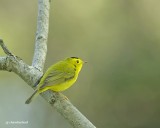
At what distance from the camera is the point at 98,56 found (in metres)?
10.5

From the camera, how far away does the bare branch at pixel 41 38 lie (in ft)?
15.4

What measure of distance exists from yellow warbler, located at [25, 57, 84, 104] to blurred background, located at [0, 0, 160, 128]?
275cm

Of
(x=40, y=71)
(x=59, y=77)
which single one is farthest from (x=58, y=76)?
(x=40, y=71)

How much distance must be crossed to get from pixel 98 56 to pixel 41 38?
5670mm

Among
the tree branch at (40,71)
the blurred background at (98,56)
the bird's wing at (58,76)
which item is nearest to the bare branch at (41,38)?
the tree branch at (40,71)

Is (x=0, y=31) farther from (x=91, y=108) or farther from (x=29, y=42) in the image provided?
(x=91, y=108)

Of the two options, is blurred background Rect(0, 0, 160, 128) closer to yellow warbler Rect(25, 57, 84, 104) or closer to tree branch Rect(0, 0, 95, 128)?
yellow warbler Rect(25, 57, 84, 104)

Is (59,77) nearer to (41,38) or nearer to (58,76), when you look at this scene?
(58,76)

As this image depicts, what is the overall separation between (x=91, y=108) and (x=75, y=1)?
3.06 metres

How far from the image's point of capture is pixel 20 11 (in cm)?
1080

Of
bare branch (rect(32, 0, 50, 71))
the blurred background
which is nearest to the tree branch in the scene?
bare branch (rect(32, 0, 50, 71))

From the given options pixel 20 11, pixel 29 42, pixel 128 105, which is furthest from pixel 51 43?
pixel 128 105

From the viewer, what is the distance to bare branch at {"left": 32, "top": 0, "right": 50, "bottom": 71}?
15.4 ft

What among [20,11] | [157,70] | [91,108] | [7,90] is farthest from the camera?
[20,11]
